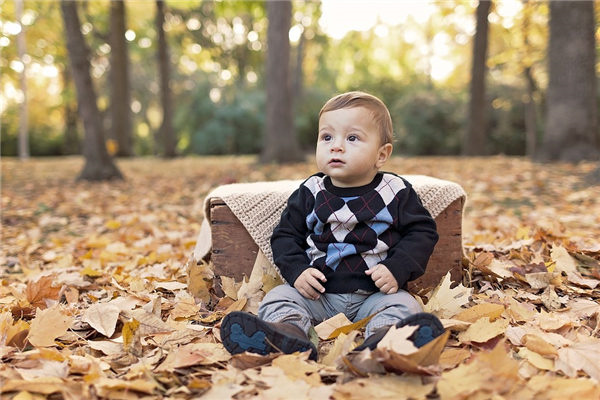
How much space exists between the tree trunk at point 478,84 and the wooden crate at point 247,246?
9.25 metres

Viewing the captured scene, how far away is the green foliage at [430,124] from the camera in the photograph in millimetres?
15969

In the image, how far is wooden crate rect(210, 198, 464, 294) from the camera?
258cm

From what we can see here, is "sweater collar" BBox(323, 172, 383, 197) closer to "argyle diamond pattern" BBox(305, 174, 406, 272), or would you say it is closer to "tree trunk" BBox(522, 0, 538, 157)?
"argyle diamond pattern" BBox(305, 174, 406, 272)

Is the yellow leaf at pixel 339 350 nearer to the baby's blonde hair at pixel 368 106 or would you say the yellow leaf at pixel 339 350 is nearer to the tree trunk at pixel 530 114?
the baby's blonde hair at pixel 368 106

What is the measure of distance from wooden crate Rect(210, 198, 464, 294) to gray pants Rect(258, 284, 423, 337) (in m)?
0.44

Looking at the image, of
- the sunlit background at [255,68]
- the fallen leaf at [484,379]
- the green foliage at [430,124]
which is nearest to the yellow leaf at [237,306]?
the fallen leaf at [484,379]

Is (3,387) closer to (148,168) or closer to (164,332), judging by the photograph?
(164,332)

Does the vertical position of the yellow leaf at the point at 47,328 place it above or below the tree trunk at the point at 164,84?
below

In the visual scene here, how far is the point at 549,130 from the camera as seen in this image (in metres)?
7.50

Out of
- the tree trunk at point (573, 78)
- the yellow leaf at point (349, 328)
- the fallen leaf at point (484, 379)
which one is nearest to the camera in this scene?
the fallen leaf at point (484, 379)

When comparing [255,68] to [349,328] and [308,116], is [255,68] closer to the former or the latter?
[308,116]

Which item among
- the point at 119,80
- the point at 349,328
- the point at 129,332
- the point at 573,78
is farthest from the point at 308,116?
the point at 129,332

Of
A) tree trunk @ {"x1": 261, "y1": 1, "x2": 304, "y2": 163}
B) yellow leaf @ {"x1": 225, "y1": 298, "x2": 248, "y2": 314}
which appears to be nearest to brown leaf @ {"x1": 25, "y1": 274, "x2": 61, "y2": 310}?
yellow leaf @ {"x1": 225, "y1": 298, "x2": 248, "y2": 314}

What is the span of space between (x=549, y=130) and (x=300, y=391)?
702 cm
